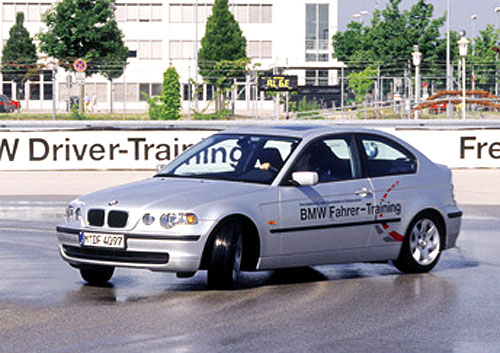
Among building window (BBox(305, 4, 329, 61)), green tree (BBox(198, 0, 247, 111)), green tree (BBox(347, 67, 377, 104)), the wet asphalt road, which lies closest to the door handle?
the wet asphalt road

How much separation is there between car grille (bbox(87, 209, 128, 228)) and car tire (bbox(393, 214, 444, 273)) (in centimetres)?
296

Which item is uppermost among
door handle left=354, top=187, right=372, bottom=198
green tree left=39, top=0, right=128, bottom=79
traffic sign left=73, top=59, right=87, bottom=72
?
green tree left=39, top=0, right=128, bottom=79

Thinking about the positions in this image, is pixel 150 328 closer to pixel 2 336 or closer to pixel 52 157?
pixel 2 336

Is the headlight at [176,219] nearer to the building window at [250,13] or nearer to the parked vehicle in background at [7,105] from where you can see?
the parked vehicle in background at [7,105]

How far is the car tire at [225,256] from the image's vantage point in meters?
9.25

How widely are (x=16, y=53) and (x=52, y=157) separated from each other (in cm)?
5363

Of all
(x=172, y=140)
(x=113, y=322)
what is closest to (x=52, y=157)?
(x=172, y=140)

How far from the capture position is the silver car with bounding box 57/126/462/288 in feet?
30.0

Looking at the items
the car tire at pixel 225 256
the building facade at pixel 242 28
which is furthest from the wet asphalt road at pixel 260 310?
the building facade at pixel 242 28

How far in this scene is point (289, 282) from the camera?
10.2 m

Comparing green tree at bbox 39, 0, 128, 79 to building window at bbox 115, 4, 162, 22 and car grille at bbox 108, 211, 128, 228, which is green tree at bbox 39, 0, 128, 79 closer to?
building window at bbox 115, 4, 162, 22

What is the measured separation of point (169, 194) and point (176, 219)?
1.19ft

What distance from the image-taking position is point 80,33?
65000 millimetres

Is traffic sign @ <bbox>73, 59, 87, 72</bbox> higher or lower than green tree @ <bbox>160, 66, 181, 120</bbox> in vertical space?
higher
